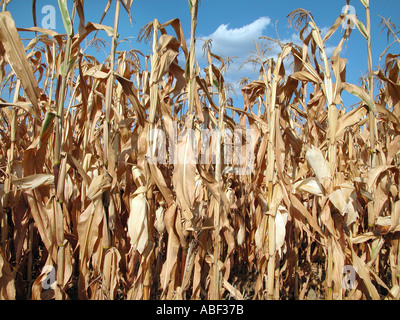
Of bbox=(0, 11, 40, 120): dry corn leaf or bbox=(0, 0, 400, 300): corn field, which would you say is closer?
bbox=(0, 11, 40, 120): dry corn leaf

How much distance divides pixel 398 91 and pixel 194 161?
127cm

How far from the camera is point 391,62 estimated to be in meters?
1.98

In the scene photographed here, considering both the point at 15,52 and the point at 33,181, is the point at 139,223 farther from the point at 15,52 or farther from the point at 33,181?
the point at 15,52

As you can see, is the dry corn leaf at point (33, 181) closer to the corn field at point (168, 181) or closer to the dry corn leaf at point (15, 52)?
the corn field at point (168, 181)

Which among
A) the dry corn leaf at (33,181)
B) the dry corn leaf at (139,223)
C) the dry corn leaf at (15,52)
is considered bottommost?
the dry corn leaf at (139,223)

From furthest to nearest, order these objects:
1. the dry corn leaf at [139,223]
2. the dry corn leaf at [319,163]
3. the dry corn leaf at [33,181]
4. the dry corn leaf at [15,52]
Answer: the dry corn leaf at [319,163]
the dry corn leaf at [139,223]
the dry corn leaf at [33,181]
the dry corn leaf at [15,52]

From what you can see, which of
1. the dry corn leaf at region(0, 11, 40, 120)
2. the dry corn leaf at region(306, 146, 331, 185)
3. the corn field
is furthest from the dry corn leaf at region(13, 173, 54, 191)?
the dry corn leaf at region(306, 146, 331, 185)

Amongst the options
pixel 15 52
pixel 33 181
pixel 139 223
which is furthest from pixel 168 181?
pixel 15 52

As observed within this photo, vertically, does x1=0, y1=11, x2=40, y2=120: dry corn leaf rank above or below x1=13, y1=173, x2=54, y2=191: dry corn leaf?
above

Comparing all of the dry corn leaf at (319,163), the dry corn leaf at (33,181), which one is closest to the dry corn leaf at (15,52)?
the dry corn leaf at (33,181)

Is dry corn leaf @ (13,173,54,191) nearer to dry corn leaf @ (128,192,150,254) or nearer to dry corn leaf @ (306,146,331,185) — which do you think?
dry corn leaf @ (128,192,150,254)

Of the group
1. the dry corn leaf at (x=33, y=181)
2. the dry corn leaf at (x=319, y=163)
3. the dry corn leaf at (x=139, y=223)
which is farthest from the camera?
the dry corn leaf at (x=319, y=163)

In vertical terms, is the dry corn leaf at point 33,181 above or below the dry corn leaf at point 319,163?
below
